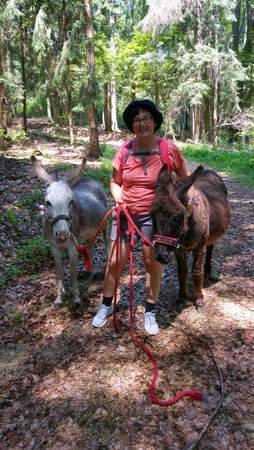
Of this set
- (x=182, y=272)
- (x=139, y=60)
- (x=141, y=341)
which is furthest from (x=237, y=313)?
(x=139, y=60)

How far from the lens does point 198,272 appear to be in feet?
14.8

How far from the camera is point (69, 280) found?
576 cm

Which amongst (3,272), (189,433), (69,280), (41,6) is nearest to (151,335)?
(189,433)

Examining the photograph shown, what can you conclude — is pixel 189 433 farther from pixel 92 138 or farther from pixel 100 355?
pixel 92 138

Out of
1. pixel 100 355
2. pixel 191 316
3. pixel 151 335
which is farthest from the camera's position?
pixel 191 316

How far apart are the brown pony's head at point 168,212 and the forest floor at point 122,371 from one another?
120cm

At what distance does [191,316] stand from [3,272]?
3.16 metres

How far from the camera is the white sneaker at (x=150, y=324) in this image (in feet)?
13.4

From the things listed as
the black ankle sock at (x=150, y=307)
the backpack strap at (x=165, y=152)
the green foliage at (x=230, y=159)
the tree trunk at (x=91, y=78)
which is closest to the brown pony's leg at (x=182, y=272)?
the black ankle sock at (x=150, y=307)

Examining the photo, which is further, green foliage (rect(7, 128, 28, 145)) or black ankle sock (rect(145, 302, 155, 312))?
green foliage (rect(7, 128, 28, 145))

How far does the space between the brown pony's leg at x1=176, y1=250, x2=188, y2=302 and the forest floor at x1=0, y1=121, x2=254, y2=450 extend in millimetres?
175

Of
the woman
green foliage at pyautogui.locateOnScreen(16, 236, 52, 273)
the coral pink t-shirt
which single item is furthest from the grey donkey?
green foliage at pyautogui.locateOnScreen(16, 236, 52, 273)

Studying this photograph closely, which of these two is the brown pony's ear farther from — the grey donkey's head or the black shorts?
the grey donkey's head

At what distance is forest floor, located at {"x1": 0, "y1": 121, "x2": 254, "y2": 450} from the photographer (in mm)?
2859
